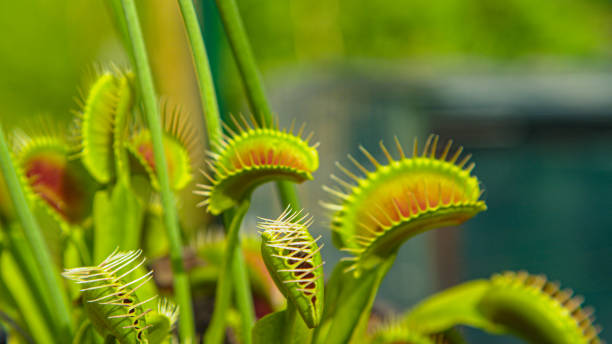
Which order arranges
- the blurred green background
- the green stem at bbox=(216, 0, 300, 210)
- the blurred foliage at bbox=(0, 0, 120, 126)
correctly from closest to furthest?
the green stem at bbox=(216, 0, 300, 210)
the blurred green background
the blurred foliage at bbox=(0, 0, 120, 126)

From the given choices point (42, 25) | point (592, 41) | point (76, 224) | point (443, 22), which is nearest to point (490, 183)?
point (76, 224)

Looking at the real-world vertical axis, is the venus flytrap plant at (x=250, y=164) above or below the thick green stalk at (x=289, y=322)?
above

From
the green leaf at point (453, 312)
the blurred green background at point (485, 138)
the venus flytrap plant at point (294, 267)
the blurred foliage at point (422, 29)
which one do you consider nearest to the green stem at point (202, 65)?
the venus flytrap plant at point (294, 267)

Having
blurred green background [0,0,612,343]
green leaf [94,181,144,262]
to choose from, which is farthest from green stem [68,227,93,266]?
blurred green background [0,0,612,343]

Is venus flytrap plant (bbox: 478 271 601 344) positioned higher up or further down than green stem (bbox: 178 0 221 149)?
further down

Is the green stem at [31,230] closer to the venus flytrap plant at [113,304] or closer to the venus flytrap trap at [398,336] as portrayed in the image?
the venus flytrap plant at [113,304]

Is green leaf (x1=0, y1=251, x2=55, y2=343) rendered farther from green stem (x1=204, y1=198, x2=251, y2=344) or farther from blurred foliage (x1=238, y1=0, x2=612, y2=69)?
blurred foliage (x1=238, y1=0, x2=612, y2=69)

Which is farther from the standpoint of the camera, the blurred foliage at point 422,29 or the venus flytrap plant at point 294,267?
the blurred foliage at point 422,29

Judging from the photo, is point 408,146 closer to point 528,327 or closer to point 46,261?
point 528,327
